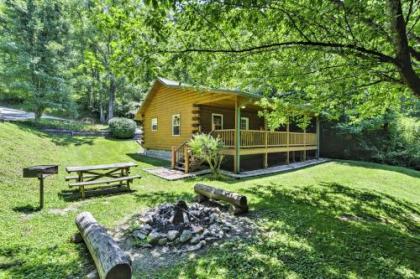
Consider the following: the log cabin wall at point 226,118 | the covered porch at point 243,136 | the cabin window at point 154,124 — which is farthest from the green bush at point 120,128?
the log cabin wall at point 226,118

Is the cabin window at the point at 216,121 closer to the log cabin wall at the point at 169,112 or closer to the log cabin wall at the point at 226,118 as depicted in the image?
the log cabin wall at the point at 226,118

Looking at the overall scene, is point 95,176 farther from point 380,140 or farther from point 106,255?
point 380,140

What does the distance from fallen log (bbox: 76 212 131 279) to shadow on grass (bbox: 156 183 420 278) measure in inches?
29.8

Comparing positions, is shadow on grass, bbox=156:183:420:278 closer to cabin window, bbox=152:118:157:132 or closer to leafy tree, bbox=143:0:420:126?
leafy tree, bbox=143:0:420:126

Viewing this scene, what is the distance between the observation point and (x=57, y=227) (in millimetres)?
4910

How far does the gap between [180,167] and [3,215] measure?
7.19 metres

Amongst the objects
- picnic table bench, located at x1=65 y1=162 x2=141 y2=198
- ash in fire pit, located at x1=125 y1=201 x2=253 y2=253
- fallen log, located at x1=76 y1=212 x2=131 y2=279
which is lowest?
ash in fire pit, located at x1=125 y1=201 x2=253 y2=253

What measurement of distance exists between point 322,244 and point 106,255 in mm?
3623

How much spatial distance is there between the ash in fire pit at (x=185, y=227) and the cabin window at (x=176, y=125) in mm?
9134

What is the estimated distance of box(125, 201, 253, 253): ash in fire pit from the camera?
4.21 meters

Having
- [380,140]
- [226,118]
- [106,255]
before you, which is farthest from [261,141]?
[106,255]

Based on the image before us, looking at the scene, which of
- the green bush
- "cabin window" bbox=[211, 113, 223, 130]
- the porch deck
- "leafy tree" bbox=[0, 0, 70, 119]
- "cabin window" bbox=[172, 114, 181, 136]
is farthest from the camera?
the green bush

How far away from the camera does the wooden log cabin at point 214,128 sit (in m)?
11.1

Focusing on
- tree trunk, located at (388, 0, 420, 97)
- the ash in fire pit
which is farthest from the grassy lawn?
tree trunk, located at (388, 0, 420, 97)
